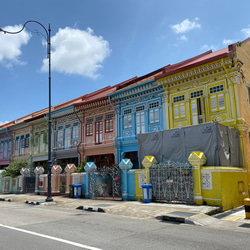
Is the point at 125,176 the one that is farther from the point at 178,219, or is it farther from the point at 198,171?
the point at 178,219

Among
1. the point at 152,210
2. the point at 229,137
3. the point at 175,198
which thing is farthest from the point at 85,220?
the point at 229,137

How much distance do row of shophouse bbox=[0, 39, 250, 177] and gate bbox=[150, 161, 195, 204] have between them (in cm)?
387

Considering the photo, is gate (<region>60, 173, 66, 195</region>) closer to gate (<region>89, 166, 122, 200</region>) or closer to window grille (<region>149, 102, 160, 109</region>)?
gate (<region>89, 166, 122, 200</region>)

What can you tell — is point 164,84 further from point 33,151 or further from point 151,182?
point 33,151

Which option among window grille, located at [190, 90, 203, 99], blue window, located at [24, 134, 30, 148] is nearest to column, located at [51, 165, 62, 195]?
blue window, located at [24, 134, 30, 148]

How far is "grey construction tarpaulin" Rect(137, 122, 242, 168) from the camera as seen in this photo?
42.8ft

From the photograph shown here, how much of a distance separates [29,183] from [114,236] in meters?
19.1

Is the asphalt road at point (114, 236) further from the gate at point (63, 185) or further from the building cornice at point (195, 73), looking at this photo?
the gate at point (63, 185)

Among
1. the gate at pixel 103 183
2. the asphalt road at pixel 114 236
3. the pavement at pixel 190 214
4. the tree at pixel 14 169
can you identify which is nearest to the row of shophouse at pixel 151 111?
the tree at pixel 14 169

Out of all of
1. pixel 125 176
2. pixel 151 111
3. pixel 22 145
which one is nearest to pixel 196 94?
pixel 151 111

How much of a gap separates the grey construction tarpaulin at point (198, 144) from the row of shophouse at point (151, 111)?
1.22 m

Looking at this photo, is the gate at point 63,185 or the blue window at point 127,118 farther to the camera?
the gate at point 63,185

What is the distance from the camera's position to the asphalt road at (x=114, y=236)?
19.7 feet

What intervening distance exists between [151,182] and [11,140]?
23552 millimetres
